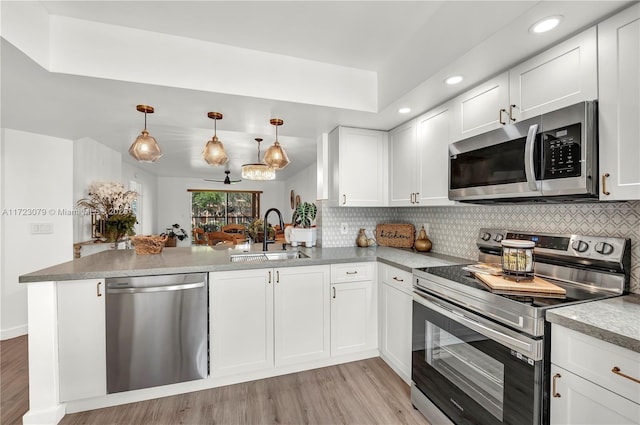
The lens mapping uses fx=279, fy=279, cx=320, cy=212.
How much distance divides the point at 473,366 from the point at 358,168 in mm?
1883

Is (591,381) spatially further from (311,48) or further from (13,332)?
(13,332)

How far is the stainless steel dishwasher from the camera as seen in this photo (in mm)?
1865

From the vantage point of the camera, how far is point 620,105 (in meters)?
1.15

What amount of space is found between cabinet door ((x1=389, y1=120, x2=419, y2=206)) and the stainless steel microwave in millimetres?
631

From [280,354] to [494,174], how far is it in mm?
1992

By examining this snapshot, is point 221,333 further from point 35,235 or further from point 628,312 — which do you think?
point 35,235

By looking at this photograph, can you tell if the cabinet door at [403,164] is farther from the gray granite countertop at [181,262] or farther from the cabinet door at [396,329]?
the cabinet door at [396,329]

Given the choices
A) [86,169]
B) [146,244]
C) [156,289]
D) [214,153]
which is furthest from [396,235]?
[86,169]

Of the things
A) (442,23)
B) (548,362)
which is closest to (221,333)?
(548,362)

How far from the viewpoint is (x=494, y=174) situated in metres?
1.66

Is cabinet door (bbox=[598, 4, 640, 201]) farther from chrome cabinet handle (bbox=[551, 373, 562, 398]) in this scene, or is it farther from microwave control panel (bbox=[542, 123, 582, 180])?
chrome cabinet handle (bbox=[551, 373, 562, 398])

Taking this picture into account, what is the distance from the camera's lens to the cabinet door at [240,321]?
206 cm

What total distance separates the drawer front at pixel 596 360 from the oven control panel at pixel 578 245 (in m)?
0.62

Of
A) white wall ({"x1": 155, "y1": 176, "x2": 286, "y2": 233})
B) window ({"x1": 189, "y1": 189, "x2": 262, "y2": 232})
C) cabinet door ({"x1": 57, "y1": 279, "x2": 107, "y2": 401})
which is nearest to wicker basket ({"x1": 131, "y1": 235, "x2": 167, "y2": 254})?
cabinet door ({"x1": 57, "y1": 279, "x2": 107, "y2": 401})
